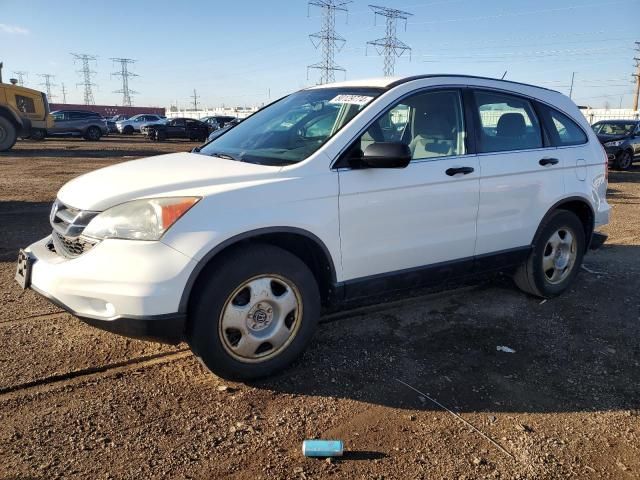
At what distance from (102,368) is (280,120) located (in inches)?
86.1

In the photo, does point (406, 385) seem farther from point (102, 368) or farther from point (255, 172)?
point (102, 368)

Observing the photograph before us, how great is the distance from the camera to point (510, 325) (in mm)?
4316

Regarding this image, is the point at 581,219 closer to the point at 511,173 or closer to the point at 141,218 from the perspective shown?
the point at 511,173

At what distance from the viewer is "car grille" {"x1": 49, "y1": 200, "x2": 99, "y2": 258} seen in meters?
3.00

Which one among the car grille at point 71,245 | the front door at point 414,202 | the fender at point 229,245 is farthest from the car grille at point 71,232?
the front door at point 414,202

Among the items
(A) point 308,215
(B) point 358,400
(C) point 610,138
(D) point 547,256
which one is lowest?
(B) point 358,400

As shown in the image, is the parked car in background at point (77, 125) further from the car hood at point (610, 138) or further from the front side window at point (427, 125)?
the front side window at point (427, 125)

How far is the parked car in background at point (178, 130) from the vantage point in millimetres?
33094

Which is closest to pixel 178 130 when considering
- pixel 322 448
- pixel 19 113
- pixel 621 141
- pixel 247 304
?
pixel 19 113

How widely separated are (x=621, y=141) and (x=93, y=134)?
85.8ft

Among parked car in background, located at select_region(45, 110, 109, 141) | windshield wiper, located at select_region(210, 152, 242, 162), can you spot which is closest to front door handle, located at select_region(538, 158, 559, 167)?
windshield wiper, located at select_region(210, 152, 242, 162)

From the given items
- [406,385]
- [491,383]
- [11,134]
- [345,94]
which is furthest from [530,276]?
[11,134]

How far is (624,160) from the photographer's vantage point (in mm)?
17406

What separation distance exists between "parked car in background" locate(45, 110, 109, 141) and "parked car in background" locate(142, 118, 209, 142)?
3396 millimetres
